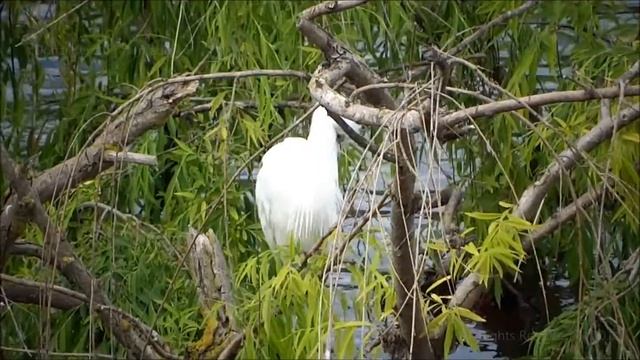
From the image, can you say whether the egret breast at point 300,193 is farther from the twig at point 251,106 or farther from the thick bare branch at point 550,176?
the thick bare branch at point 550,176

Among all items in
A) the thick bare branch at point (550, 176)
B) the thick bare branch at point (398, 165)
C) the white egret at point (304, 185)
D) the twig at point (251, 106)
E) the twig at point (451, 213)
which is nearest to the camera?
the thick bare branch at point (398, 165)

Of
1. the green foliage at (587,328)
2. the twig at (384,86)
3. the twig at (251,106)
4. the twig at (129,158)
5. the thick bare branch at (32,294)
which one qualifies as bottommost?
the green foliage at (587,328)

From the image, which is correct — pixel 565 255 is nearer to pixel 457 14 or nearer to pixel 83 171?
pixel 457 14

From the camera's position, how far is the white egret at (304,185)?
3.41 metres

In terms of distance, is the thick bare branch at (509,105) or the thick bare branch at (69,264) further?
the thick bare branch at (69,264)

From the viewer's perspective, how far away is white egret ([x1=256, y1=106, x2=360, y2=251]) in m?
3.41

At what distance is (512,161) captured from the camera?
3.90 metres

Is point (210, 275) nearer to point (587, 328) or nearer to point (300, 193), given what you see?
point (587, 328)

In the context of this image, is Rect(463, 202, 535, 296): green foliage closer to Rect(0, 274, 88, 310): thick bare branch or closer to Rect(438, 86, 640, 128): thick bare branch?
Rect(438, 86, 640, 128): thick bare branch

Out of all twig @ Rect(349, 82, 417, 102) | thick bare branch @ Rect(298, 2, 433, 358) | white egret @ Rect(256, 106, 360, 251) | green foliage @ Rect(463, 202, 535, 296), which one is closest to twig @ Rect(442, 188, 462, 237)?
white egret @ Rect(256, 106, 360, 251)

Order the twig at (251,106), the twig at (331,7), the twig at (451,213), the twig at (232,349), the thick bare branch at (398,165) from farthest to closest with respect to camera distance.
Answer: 1. the twig at (251,106)
2. the twig at (451,213)
3. the twig at (232,349)
4. the twig at (331,7)
5. the thick bare branch at (398,165)

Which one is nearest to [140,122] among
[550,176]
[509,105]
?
[509,105]

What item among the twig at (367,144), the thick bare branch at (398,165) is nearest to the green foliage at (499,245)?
the thick bare branch at (398,165)

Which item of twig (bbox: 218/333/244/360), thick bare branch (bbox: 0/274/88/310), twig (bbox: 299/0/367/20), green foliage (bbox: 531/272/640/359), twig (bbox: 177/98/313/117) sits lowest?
green foliage (bbox: 531/272/640/359)
